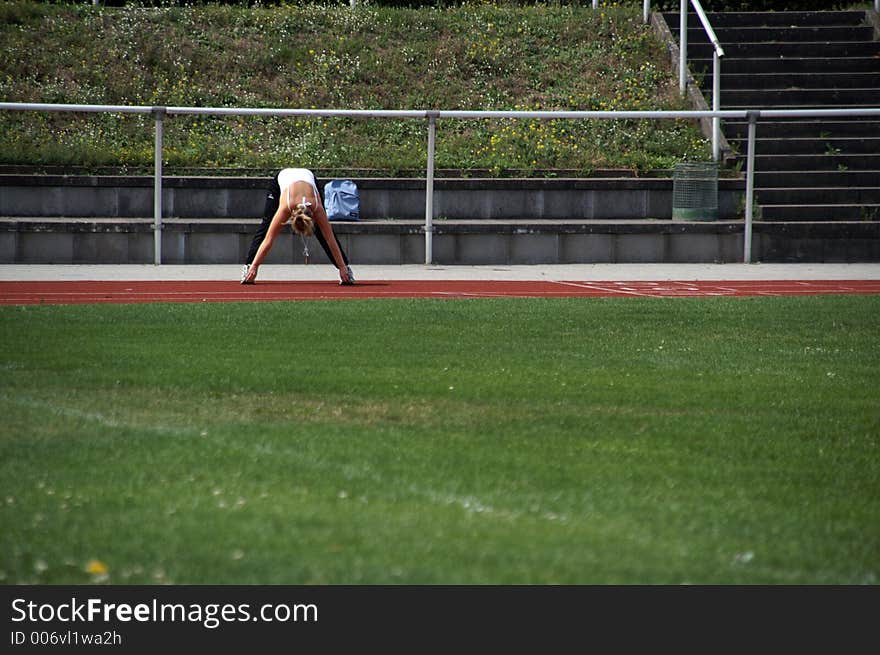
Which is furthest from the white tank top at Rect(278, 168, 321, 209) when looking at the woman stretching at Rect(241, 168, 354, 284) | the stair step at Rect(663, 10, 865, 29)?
the stair step at Rect(663, 10, 865, 29)

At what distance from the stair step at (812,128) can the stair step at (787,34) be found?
9.55 feet

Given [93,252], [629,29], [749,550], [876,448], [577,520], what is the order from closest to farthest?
[749,550], [577,520], [876,448], [93,252], [629,29]

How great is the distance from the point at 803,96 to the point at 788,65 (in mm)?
1247

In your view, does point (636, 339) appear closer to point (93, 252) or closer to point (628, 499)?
point (628, 499)

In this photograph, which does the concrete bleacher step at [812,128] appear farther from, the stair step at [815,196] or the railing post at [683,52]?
the stair step at [815,196]

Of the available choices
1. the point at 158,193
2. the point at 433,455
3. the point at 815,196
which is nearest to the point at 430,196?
the point at 158,193

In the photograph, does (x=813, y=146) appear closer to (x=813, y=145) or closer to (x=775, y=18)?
(x=813, y=145)

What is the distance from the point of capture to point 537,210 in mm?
21031

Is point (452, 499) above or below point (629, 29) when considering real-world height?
below

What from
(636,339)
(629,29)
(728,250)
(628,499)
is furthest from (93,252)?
(628,499)

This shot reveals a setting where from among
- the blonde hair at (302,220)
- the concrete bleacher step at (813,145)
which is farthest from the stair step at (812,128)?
the blonde hair at (302,220)

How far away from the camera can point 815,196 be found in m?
21.6

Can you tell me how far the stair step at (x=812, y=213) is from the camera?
68.4 feet

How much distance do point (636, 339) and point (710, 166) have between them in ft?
33.5
